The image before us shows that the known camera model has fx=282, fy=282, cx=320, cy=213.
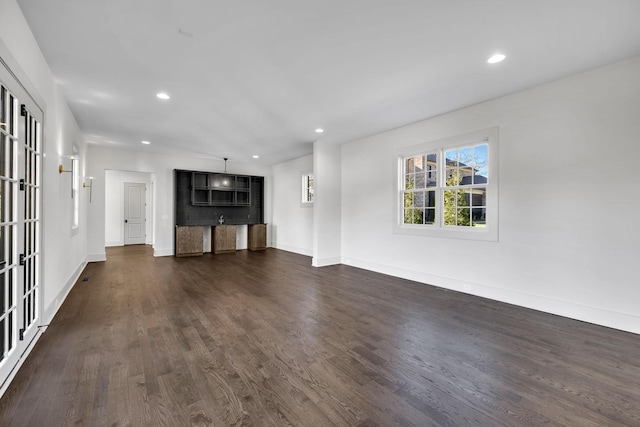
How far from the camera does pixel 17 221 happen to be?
7.22ft

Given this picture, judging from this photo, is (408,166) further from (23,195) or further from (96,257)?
(96,257)

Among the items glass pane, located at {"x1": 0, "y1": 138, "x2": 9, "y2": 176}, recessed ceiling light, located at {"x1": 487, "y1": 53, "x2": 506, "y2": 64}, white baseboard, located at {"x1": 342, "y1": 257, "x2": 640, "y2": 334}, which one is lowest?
white baseboard, located at {"x1": 342, "y1": 257, "x2": 640, "y2": 334}

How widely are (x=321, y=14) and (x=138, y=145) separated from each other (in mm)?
6315

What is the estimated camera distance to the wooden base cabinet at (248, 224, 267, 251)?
29.2 feet

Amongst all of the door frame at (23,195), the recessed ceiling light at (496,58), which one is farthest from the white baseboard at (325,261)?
the recessed ceiling light at (496,58)

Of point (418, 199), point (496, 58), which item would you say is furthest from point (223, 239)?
point (496, 58)

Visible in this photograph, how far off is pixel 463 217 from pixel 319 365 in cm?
337

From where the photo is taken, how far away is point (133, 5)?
7.16 feet

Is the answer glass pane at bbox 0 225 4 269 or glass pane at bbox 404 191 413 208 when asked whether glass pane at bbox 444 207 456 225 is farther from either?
glass pane at bbox 0 225 4 269

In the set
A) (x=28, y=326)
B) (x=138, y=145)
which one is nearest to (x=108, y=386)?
(x=28, y=326)

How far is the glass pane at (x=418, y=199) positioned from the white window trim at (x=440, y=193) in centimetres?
26

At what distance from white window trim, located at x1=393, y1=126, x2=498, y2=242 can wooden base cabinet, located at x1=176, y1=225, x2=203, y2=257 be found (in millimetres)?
5448

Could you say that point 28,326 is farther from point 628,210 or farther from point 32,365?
point 628,210

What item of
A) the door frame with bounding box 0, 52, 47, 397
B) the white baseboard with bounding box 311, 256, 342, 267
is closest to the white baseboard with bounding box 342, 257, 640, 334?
the white baseboard with bounding box 311, 256, 342, 267
